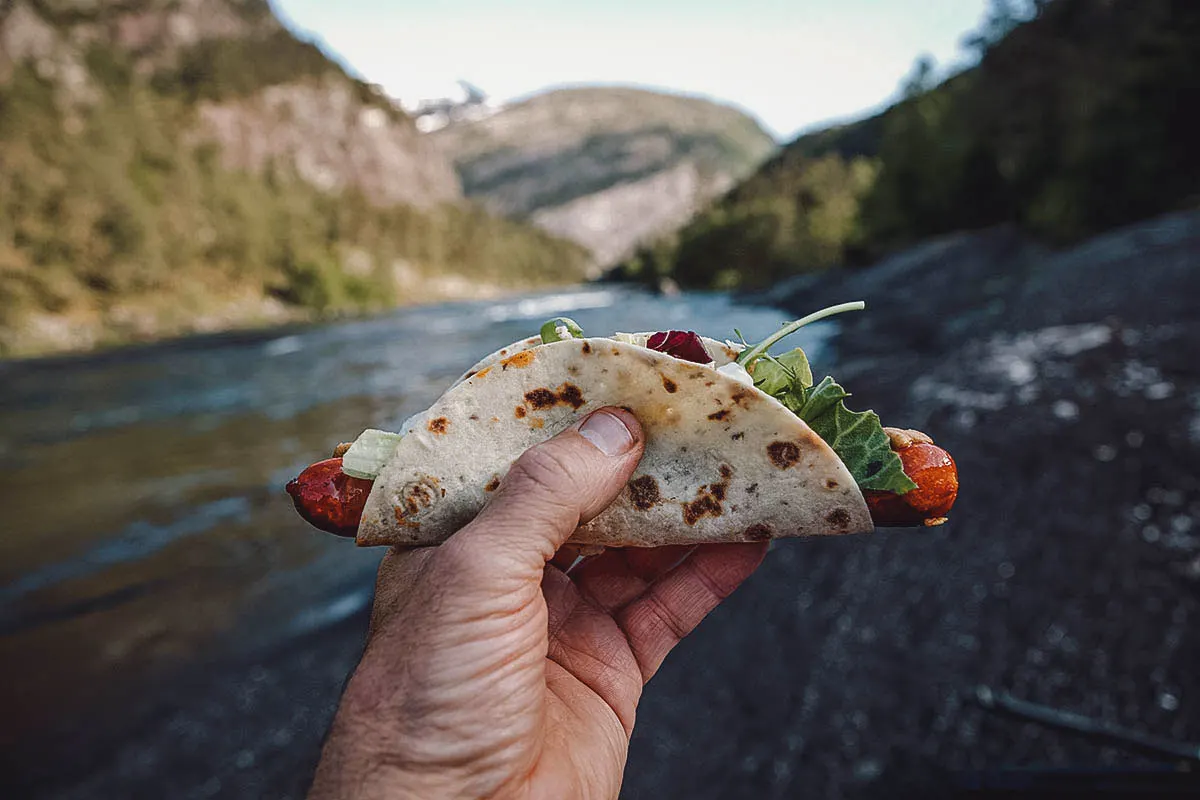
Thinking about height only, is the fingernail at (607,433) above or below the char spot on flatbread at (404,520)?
above

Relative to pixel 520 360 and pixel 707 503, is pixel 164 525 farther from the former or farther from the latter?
pixel 707 503

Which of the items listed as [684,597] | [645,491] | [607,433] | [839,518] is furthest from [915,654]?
[607,433]

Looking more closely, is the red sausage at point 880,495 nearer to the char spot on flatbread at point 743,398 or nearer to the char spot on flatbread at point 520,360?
the char spot on flatbread at point 743,398

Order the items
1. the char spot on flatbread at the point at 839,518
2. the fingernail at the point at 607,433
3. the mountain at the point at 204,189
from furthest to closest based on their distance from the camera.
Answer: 1. the mountain at the point at 204,189
2. the char spot on flatbread at the point at 839,518
3. the fingernail at the point at 607,433

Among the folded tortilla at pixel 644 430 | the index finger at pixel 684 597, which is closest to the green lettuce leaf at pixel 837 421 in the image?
the folded tortilla at pixel 644 430

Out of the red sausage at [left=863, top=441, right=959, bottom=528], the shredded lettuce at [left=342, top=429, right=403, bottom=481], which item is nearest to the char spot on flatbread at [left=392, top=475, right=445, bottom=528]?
the shredded lettuce at [left=342, top=429, right=403, bottom=481]

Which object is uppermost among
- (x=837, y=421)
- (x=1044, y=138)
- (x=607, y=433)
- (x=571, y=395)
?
(x=571, y=395)

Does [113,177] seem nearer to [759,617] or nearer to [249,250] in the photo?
[249,250]
